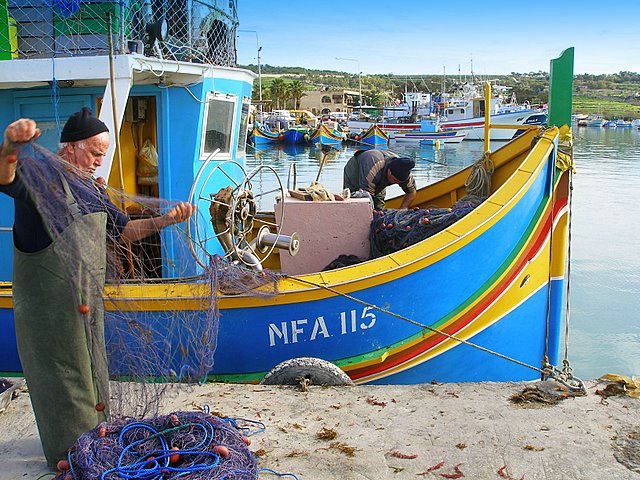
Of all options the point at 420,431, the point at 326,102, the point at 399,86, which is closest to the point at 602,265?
the point at 420,431

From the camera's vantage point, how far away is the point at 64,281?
9.20ft

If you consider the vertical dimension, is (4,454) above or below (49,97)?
below

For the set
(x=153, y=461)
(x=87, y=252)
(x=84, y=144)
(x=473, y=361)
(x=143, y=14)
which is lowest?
(x=473, y=361)

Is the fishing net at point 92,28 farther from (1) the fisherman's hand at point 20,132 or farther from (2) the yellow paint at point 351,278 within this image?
(1) the fisherman's hand at point 20,132

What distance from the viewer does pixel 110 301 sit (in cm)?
329

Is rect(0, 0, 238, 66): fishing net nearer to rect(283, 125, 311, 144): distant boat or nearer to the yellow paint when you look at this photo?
the yellow paint

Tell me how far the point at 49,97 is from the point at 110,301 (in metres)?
3.47

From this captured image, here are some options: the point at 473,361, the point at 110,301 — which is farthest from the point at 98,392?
the point at 473,361

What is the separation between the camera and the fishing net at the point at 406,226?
221 inches

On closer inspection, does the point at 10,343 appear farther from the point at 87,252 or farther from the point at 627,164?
the point at 627,164

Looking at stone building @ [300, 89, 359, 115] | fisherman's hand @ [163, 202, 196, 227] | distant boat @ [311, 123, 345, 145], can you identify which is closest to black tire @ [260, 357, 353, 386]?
fisherman's hand @ [163, 202, 196, 227]

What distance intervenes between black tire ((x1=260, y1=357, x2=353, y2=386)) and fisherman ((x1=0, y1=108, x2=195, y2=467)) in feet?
5.18

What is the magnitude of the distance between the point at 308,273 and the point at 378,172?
6.16 feet

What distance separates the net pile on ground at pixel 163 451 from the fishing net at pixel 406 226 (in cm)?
293
